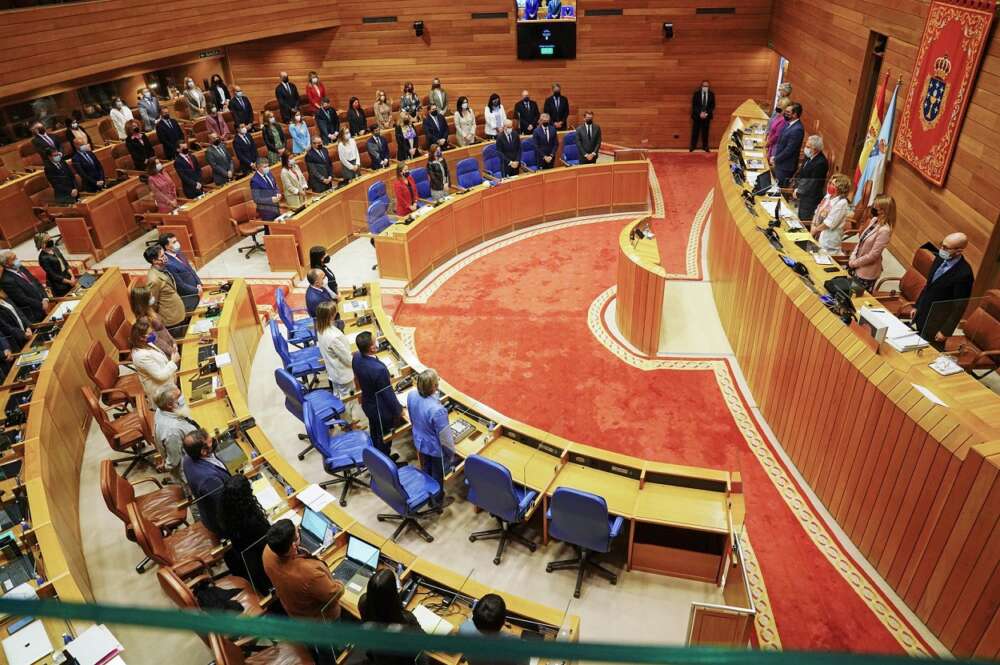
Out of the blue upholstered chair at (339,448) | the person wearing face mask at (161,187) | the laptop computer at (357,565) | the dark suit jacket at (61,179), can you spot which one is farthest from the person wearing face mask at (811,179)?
the dark suit jacket at (61,179)

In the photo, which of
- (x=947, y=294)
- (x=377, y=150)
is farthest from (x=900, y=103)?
(x=377, y=150)

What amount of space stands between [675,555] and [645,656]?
182 inches

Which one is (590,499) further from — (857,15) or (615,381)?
(857,15)

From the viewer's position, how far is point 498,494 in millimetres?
5051

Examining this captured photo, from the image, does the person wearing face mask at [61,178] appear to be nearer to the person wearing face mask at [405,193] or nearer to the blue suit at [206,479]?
the person wearing face mask at [405,193]

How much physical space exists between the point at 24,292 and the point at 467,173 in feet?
22.3

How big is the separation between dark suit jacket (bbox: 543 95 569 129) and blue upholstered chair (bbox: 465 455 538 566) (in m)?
10.0

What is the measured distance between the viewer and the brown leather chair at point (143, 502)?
4.72 m

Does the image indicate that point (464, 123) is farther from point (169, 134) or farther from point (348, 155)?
point (169, 134)

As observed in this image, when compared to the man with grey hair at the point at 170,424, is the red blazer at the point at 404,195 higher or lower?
lower

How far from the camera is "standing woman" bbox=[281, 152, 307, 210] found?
10375 mm

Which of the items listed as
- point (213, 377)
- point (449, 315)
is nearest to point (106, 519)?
point (213, 377)

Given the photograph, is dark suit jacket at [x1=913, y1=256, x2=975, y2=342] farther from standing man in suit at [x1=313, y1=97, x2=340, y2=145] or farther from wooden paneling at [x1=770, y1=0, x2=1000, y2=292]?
standing man in suit at [x1=313, y1=97, x2=340, y2=145]

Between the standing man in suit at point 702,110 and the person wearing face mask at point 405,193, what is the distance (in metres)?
7.53
